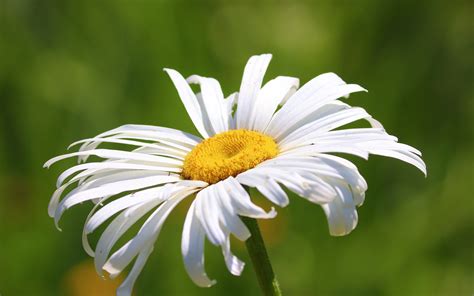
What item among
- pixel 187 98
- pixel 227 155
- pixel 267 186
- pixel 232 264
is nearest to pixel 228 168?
pixel 227 155

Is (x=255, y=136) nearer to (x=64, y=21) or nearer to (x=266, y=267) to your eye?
(x=266, y=267)

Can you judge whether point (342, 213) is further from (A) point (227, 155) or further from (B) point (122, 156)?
(B) point (122, 156)

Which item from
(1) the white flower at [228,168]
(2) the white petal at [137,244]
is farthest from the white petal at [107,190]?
(2) the white petal at [137,244]

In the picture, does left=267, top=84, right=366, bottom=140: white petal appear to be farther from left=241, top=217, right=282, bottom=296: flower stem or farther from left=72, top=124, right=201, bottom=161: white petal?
left=241, top=217, right=282, bottom=296: flower stem

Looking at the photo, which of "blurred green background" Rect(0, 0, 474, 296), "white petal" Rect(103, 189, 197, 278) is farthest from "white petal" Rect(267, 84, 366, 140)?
"blurred green background" Rect(0, 0, 474, 296)

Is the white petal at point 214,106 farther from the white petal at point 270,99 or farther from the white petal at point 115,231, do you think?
the white petal at point 115,231
